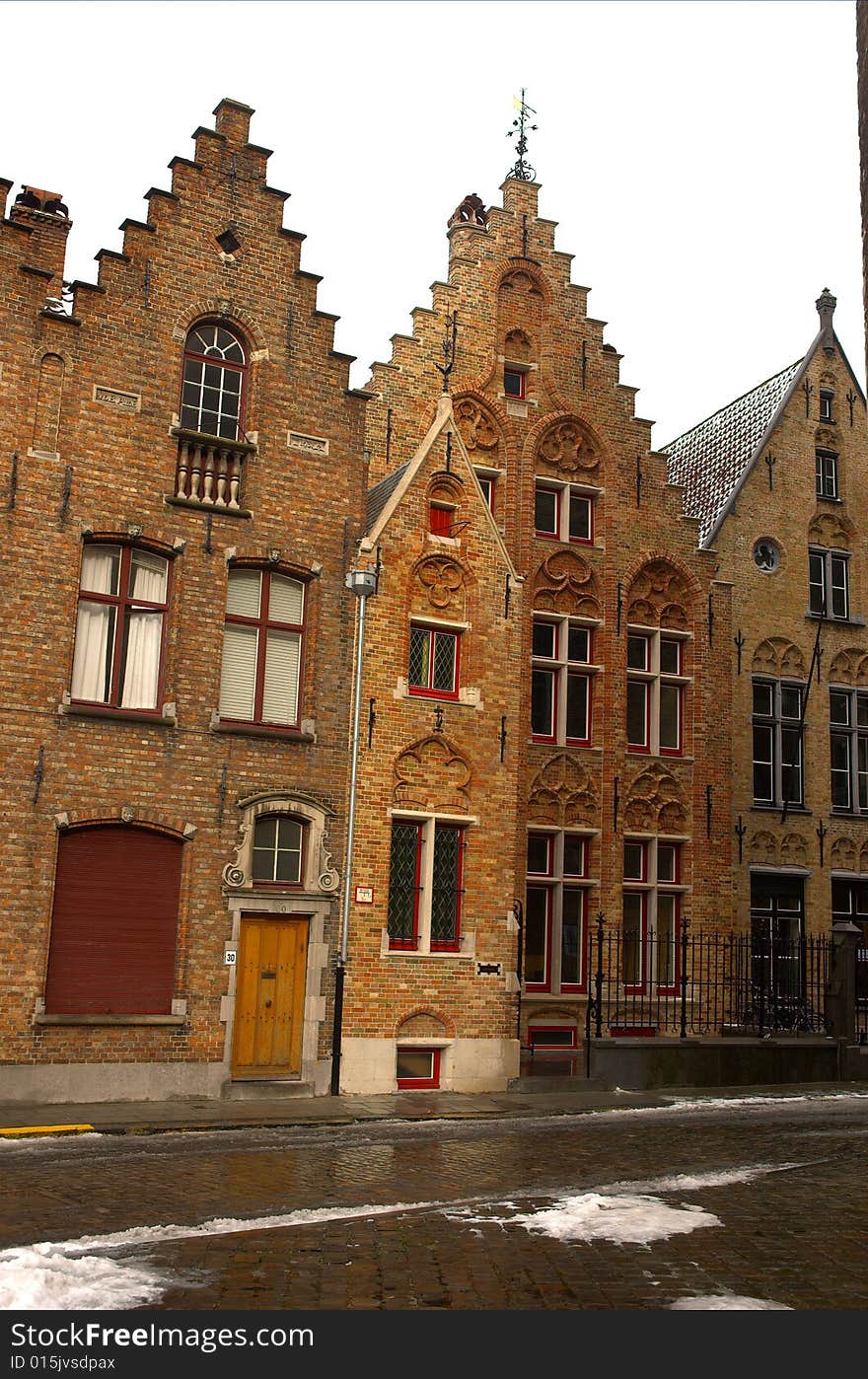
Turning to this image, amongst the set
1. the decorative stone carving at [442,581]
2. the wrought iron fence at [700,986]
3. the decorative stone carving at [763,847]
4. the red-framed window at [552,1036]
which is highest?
the decorative stone carving at [442,581]

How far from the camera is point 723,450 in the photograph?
29.5 m

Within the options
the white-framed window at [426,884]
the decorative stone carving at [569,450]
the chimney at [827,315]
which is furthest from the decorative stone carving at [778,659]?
the white-framed window at [426,884]

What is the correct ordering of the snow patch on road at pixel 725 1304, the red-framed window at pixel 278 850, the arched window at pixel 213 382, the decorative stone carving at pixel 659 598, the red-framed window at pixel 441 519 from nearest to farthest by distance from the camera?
the snow patch on road at pixel 725 1304 < the red-framed window at pixel 278 850 < the arched window at pixel 213 382 < the red-framed window at pixel 441 519 < the decorative stone carving at pixel 659 598

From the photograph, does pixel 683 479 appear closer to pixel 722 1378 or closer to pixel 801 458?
pixel 801 458

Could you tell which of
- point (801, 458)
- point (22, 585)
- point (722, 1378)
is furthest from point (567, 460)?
point (722, 1378)

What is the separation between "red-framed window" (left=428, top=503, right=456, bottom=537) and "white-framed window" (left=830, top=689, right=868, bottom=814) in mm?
11273

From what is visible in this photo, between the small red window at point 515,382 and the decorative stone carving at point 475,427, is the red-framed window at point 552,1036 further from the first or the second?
the small red window at point 515,382

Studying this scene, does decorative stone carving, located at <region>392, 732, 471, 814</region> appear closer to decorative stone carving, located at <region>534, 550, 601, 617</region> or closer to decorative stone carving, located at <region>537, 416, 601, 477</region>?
decorative stone carving, located at <region>534, 550, 601, 617</region>

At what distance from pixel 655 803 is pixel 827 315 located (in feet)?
40.9

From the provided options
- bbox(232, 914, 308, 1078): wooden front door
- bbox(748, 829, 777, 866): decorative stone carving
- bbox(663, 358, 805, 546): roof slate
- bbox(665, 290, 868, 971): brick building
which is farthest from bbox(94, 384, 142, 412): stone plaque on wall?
bbox(748, 829, 777, 866): decorative stone carving

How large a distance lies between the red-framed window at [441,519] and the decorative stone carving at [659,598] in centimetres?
559

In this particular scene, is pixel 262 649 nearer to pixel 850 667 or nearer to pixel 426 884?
pixel 426 884

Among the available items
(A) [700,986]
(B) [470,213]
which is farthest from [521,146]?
(A) [700,986]

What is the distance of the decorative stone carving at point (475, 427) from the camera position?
2392 cm
